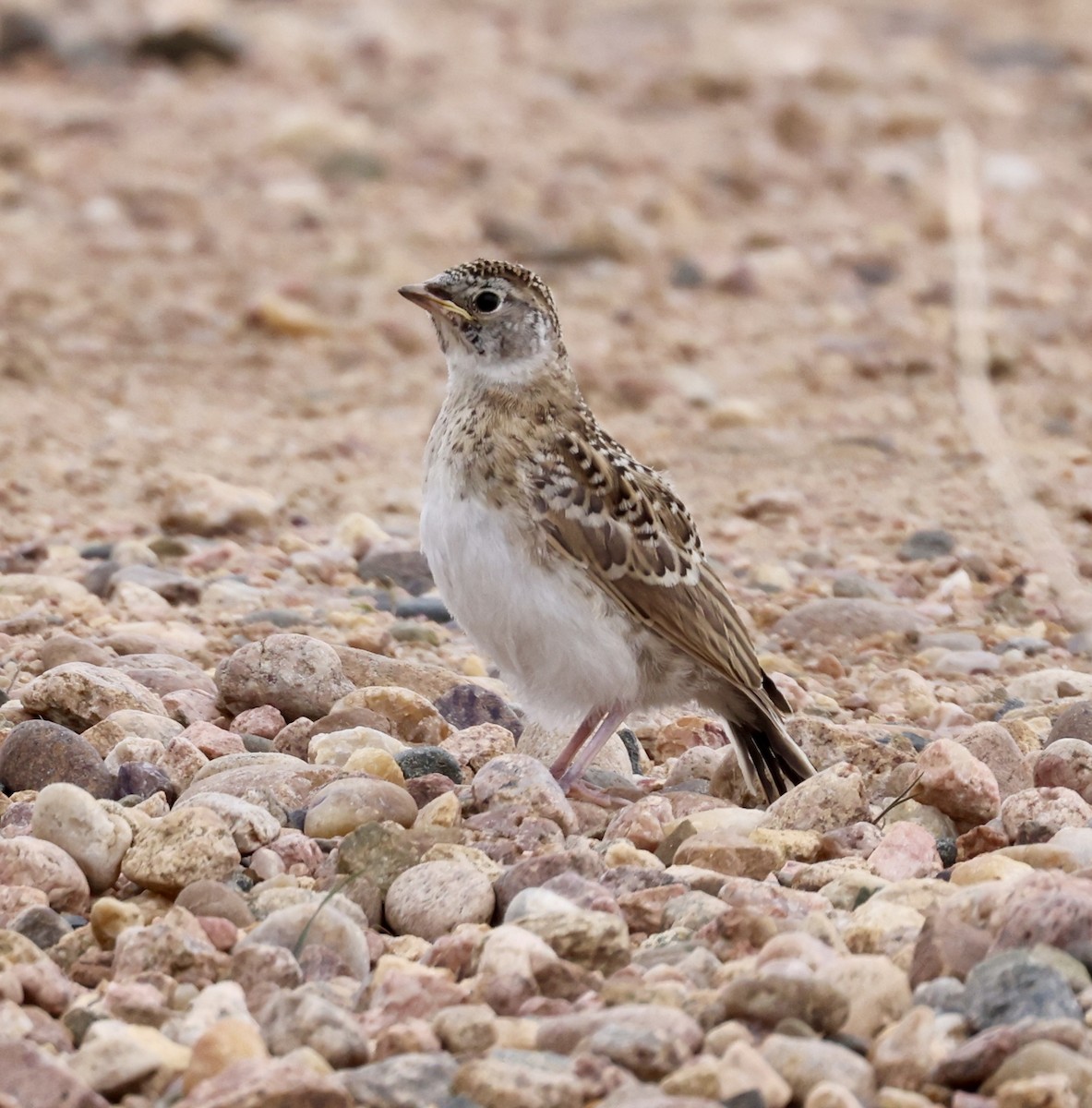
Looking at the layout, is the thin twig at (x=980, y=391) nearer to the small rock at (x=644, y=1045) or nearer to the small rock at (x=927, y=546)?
the small rock at (x=927, y=546)

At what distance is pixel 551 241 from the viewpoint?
12.0 m

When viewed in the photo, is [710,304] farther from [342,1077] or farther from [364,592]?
[342,1077]

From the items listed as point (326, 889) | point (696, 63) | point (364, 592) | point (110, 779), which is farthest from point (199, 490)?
point (696, 63)

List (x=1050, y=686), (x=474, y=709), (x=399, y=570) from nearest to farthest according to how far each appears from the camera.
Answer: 1. (x=474, y=709)
2. (x=1050, y=686)
3. (x=399, y=570)

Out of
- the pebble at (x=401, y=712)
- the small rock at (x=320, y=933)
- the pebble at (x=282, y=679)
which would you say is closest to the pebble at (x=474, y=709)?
the pebble at (x=401, y=712)

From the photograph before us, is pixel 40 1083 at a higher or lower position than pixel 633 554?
lower

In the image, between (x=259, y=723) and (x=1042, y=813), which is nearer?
(x=1042, y=813)

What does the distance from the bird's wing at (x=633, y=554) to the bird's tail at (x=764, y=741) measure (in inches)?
1.3

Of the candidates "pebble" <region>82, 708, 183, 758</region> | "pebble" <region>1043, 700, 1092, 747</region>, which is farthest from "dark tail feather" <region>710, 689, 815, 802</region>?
"pebble" <region>82, 708, 183, 758</region>

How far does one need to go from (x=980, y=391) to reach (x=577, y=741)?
474 cm

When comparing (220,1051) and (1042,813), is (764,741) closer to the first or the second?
(1042,813)

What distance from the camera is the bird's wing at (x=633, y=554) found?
5.27 meters

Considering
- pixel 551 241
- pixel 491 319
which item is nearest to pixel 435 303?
pixel 491 319

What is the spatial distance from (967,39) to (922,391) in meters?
8.64
